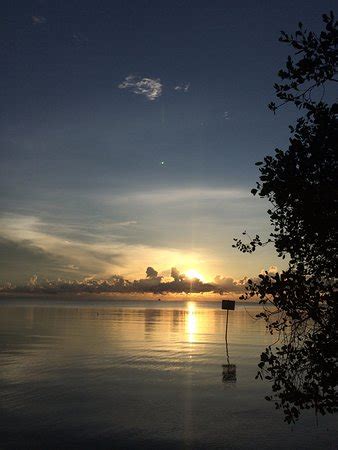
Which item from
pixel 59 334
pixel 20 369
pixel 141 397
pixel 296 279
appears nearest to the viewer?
pixel 296 279

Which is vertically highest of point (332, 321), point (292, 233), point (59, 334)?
point (292, 233)

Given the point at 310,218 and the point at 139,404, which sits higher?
the point at 310,218

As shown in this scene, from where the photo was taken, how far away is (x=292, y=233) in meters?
8.77

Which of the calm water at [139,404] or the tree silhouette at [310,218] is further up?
the tree silhouette at [310,218]

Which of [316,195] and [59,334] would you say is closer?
[316,195]

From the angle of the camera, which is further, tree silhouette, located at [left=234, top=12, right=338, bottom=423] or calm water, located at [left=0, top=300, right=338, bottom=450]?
calm water, located at [left=0, top=300, right=338, bottom=450]

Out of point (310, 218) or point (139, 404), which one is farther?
point (139, 404)

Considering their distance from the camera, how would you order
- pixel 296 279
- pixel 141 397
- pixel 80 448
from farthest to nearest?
pixel 141 397
pixel 80 448
pixel 296 279

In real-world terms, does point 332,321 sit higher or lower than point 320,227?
lower

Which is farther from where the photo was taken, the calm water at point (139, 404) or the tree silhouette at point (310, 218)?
the calm water at point (139, 404)

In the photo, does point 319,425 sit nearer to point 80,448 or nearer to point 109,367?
point 80,448

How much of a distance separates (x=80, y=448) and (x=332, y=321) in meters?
8.13

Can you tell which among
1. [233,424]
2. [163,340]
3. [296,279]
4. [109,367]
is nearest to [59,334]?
[163,340]

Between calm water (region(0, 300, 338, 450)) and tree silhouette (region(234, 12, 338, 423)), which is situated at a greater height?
tree silhouette (region(234, 12, 338, 423))
